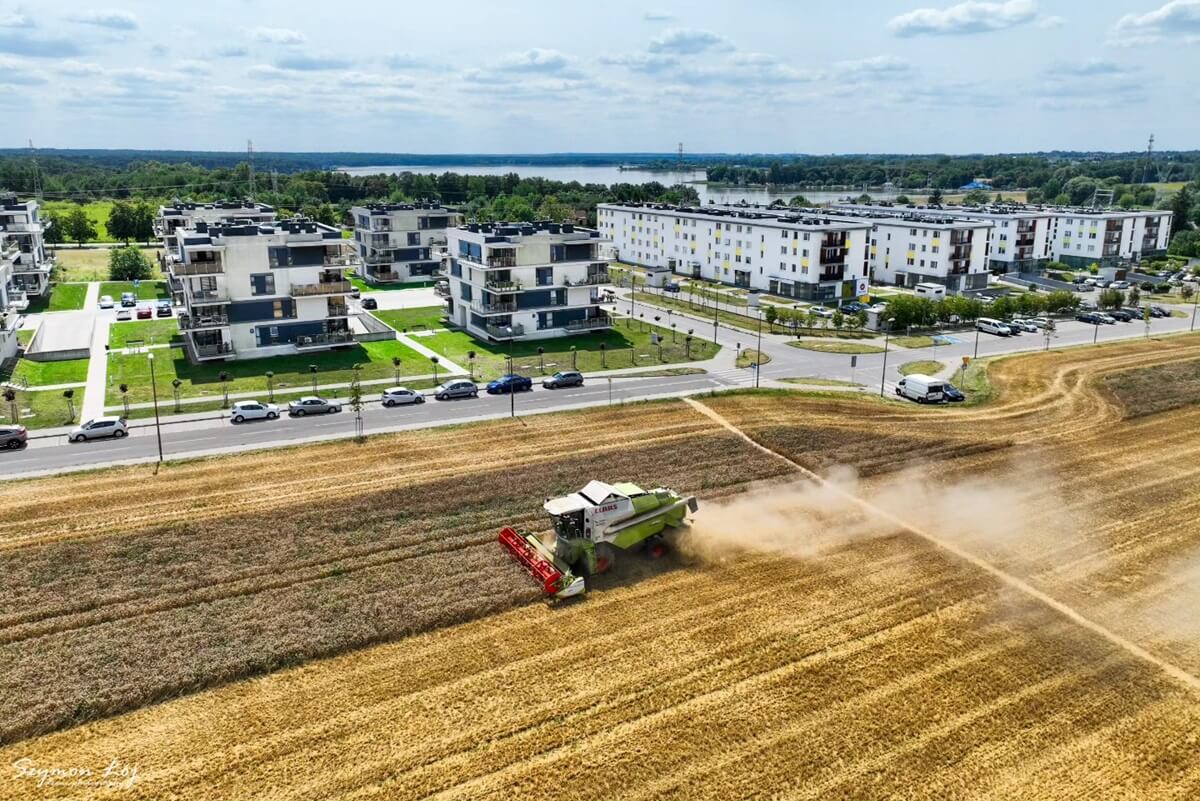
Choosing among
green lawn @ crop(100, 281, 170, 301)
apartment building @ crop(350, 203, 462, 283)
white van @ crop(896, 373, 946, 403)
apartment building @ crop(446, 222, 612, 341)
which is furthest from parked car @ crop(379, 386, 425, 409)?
apartment building @ crop(350, 203, 462, 283)

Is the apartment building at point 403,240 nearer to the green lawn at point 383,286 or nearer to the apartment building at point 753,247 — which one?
the green lawn at point 383,286

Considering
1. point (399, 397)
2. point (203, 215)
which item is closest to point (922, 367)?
point (399, 397)

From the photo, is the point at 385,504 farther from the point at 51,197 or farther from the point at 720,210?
the point at 51,197

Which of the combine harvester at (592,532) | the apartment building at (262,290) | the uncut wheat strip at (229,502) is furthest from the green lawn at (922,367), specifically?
the apartment building at (262,290)

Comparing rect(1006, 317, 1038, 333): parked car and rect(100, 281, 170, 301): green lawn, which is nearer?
rect(1006, 317, 1038, 333): parked car

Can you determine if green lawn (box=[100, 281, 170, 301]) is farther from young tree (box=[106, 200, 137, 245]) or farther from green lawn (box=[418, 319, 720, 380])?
green lawn (box=[418, 319, 720, 380])

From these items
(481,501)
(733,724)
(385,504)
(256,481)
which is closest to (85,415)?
(256,481)
